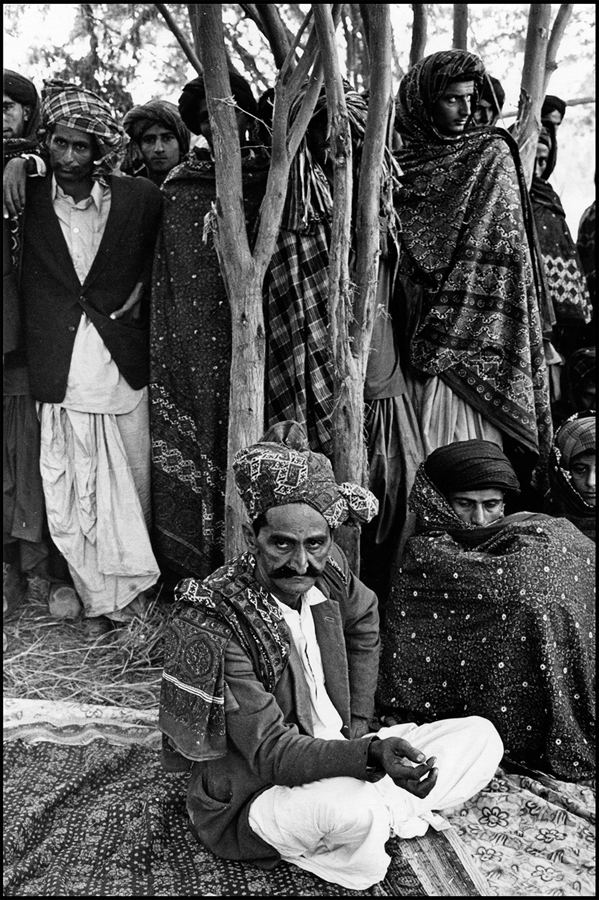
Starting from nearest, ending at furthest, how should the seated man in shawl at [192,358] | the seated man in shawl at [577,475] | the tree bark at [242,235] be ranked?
the tree bark at [242,235] → the seated man in shawl at [577,475] → the seated man in shawl at [192,358]

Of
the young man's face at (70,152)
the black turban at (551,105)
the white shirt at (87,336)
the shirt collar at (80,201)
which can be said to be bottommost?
the white shirt at (87,336)

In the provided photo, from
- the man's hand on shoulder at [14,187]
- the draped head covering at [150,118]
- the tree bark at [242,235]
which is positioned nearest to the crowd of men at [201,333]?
the man's hand on shoulder at [14,187]

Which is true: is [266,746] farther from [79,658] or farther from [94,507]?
[94,507]

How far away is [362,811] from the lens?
7.59ft

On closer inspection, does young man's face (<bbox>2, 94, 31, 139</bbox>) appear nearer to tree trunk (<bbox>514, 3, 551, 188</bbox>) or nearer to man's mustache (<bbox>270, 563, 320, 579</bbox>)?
tree trunk (<bbox>514, 3, 551, 188</bbox>)

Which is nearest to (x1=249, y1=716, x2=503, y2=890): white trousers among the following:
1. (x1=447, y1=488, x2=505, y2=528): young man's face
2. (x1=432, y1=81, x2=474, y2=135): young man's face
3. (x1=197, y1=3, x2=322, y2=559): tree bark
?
(x1=447, y1=488, x2=505, y2=528): young man's face

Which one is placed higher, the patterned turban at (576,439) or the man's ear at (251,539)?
the patterned turban at (576,439)

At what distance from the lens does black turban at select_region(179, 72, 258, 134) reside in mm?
3930

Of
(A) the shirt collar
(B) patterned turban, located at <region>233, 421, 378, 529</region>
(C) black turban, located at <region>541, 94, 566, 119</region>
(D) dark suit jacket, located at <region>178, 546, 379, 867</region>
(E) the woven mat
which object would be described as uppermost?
(C) black turban, located at <region>541, 94, 566, 119</region>

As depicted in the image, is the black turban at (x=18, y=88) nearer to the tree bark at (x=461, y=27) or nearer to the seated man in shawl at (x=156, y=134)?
the seated man in shawl at (x=156, y=134)

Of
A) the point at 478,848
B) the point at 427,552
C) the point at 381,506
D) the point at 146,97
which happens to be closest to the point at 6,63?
the point at 146,97

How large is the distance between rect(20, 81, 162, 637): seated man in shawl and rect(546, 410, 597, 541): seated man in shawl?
5.63 ft

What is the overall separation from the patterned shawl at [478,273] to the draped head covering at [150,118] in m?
1.31

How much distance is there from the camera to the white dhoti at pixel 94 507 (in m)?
3.96
